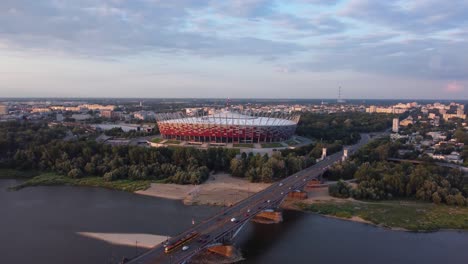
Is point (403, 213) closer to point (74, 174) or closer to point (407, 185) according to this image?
point (407, 185)

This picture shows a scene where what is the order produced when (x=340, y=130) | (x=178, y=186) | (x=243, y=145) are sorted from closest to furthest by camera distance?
1. (x=178, y=186)
2. (x=243, y=145)
3. (x=340, y=130)

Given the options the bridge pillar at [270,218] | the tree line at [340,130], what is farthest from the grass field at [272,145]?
the bridge pillar at [270,218]

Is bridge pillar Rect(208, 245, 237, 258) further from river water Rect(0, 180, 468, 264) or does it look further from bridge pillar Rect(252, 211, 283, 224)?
bridge pillar Rect(252, 211, 283, 224)

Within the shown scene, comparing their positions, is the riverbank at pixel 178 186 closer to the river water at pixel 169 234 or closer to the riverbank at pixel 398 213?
the river water at pixel 169 234

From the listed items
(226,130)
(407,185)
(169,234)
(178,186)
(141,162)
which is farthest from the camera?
(226,130)

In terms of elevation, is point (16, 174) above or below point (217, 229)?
below

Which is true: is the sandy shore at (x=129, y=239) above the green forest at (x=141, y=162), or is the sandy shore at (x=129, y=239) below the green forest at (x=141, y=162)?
below

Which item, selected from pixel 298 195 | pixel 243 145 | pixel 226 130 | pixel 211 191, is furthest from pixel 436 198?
pixel 226 130
